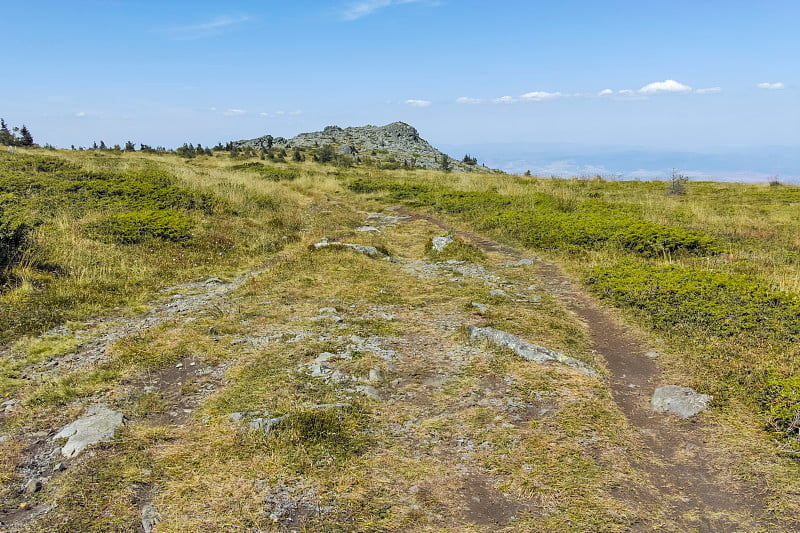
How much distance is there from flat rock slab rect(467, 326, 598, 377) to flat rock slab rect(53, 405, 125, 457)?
5751 mm

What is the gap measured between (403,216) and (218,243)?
36.7ft

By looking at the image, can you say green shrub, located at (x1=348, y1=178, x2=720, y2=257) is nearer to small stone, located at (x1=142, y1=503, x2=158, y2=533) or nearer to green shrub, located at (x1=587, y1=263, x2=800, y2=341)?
green shrub, located at (x1=587, y1=263, x2=800, y2=341)

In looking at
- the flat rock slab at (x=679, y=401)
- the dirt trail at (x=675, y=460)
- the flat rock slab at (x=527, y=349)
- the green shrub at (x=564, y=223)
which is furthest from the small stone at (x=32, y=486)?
the green shrub at (x=564, y=223)

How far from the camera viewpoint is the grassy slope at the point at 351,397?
452 centimetres

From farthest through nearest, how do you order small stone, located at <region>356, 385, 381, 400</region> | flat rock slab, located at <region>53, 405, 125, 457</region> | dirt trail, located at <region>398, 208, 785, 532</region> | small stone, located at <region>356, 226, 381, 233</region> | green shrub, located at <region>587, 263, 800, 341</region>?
small stone, located at <region>356, 226, 381, 233</region>, green shrub, located at <region>587, 263, 800, 341</region>, small stone, located at <region>356, 385, 381, 400</region>, flat rock slab, located at <region>53, 405, 125, 457</region>, dirt trail, located at <region>398, 208, 785, 532</region>

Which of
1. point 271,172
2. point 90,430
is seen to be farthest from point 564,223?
point 271,172

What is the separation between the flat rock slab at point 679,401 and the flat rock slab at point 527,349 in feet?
3.13

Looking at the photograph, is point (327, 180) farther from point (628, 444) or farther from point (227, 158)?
point (628, 444)

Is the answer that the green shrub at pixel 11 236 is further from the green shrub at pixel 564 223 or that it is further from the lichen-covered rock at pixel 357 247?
the green shrub at pixel 564 223

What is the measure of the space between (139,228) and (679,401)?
15.6 meters

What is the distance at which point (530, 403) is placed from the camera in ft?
20.6

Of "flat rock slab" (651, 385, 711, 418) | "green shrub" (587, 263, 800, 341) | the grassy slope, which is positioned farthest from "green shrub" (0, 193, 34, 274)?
"green shrub" (587, 263, 800, 341)

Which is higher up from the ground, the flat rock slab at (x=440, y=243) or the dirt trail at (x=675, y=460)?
the flat rock slab at (x=440, y=243)

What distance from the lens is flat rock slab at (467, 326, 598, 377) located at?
742cm
